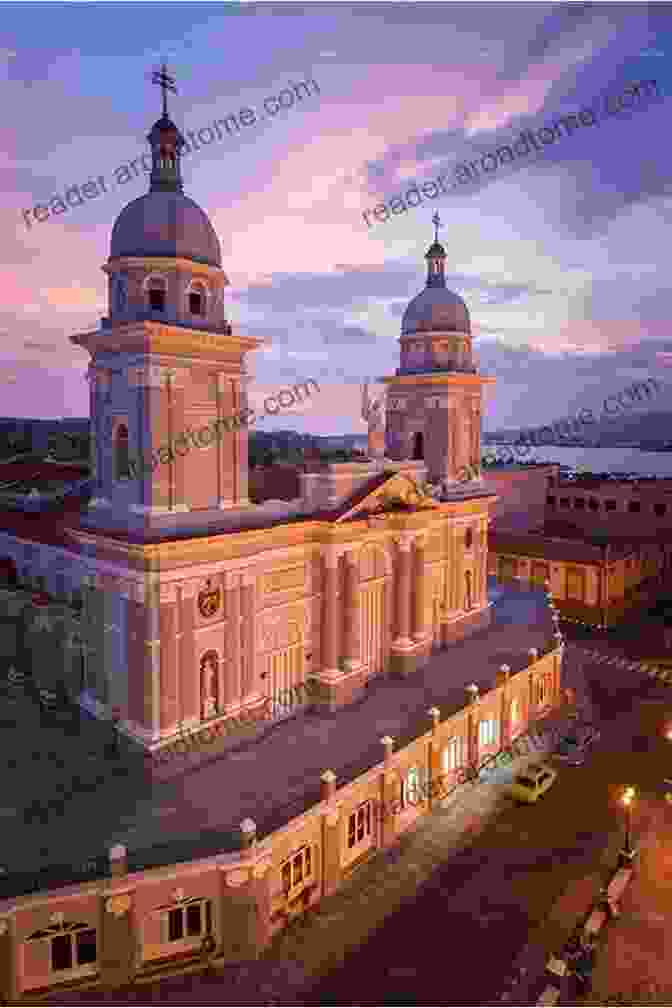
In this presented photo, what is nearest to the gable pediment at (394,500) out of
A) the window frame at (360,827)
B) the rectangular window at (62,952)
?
the window frame at (360,827)

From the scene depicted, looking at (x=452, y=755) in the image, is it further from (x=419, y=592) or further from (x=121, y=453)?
(x=121, y=453)

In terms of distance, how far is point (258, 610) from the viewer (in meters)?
23.5

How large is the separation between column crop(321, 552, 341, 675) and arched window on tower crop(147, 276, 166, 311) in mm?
11001

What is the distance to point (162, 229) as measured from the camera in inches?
809

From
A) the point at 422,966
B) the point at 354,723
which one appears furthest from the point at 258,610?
the point at 422,966

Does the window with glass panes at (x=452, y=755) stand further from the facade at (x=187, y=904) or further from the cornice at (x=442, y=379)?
the cornice at (x=442, y=379)

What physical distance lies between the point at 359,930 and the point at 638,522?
47.9 metres

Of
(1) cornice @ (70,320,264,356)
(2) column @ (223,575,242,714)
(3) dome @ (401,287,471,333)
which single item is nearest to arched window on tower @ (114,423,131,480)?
(1) cornice @ (70,320,264,356)

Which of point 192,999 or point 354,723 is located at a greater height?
point 354,723

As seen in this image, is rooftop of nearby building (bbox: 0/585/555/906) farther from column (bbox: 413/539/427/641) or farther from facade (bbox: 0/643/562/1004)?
column (bbox: 413/539/427/641)

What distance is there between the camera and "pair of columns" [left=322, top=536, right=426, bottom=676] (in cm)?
2558

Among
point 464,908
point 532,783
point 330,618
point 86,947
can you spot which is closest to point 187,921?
point 86,947

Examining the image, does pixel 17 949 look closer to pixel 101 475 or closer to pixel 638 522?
pixel 101 475

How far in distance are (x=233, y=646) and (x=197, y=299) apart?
1196 cm
